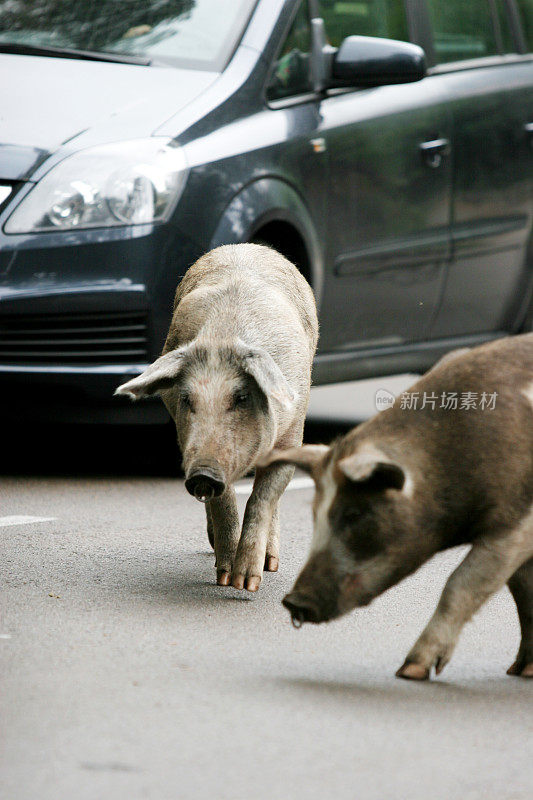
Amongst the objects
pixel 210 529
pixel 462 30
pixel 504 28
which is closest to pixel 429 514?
pixel 210 529

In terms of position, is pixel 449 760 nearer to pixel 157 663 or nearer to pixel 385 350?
pixel 157 663

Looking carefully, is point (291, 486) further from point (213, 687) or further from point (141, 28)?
point (213, 687)

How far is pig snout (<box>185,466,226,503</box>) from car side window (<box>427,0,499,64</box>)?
4.27 meters

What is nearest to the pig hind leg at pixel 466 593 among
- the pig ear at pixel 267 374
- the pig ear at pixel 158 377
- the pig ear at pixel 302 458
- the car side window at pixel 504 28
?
the pig ear at pixel 302 458

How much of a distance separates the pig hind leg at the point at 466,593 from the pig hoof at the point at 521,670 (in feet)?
1.09

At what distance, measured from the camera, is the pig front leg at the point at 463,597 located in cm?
452

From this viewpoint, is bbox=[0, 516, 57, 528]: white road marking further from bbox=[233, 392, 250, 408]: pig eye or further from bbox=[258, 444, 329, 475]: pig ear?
bbox=[258, 444, 329, 475]: pig ear

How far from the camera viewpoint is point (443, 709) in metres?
4.29

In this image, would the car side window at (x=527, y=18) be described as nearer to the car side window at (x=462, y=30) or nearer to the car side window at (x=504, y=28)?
the car side window at (x=504, y=28)

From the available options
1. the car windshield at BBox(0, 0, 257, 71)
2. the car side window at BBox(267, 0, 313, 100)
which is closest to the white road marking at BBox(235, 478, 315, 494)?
the car side window at BBox(267, 0, 313, 100)

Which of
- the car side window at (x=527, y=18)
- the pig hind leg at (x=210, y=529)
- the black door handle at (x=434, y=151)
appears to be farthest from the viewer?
the car side window at (x=527, y=18)

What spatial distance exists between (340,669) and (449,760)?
2.88 feet

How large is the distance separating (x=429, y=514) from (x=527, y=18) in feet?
19.8

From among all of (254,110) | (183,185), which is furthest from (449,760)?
(254,110)
